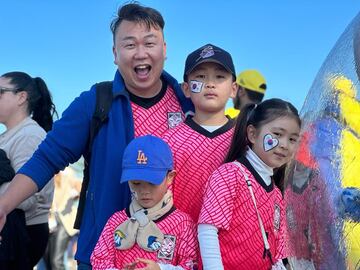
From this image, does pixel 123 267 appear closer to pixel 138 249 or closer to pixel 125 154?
pixel 138 249

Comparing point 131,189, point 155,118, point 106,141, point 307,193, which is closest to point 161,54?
point 155,118

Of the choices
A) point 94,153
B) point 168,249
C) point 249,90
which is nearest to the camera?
point 168,249

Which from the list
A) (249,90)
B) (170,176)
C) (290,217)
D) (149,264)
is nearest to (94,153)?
(170,176)

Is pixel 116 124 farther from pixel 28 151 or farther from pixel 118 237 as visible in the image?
pixel 28 151

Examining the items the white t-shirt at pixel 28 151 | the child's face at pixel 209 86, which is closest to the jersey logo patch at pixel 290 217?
the child's face at pixel 209 86

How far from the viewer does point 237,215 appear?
2.39 metres

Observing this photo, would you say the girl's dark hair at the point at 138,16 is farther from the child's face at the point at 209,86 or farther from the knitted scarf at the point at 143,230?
the knitted scarf at the point at 143,230

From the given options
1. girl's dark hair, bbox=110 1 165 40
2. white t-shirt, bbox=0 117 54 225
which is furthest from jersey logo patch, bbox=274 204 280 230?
white t-shirt, bbox=0 117 54 225

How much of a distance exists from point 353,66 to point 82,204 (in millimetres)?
1593

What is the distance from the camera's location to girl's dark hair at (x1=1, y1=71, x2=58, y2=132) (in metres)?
4.23

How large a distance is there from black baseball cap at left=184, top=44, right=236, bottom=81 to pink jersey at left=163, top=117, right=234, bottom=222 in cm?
24

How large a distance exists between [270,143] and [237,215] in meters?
0.31

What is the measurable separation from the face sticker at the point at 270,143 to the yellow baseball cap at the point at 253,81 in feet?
8.78

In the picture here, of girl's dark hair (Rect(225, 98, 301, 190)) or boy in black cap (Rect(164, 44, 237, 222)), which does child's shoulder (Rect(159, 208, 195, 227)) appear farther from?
girl's dark hair (Rect(225, 98, 301, 190))
